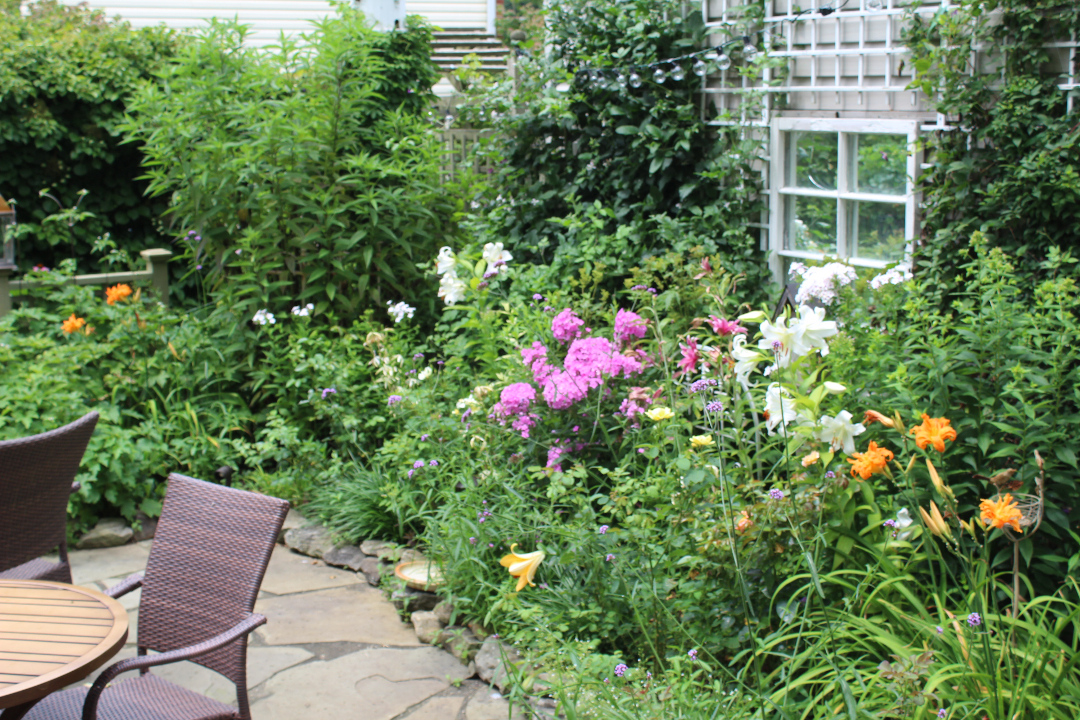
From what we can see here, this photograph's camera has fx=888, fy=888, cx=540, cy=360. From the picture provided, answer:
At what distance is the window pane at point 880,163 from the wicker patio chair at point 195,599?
3.08 meters

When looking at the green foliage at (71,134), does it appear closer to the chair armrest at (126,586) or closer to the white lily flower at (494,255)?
the white lily flower at (494,255)

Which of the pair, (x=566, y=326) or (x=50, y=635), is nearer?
(x=50, y=635)

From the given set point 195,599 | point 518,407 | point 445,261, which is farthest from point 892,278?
point 195,599

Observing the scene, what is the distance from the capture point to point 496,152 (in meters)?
5.68

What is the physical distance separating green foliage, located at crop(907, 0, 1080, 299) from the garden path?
228 centimetres

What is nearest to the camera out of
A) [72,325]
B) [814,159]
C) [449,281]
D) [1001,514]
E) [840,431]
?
[1001,514]

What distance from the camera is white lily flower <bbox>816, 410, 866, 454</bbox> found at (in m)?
2.15

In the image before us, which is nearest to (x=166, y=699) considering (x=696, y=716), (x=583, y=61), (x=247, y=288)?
(x=696, y=716)

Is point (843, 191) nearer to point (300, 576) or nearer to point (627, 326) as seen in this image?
point (627, 326)

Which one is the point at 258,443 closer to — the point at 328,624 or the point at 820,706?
the point at 328,624

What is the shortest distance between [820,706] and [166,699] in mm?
1595

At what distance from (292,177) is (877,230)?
3.07 m

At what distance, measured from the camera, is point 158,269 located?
5625 mm

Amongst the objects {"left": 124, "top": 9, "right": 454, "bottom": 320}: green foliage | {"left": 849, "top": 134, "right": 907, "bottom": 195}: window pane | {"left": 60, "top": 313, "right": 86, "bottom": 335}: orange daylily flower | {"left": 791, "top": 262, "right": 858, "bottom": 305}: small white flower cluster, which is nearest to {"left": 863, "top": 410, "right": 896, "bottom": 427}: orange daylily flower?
{"left": 791, "top": 262, "right": 858, "bottom": 305}: small white flower cluster
